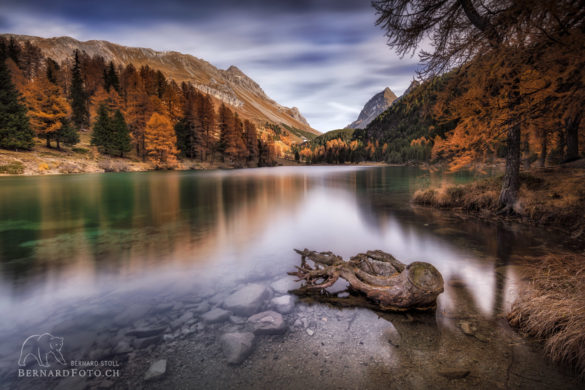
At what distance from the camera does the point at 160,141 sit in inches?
1976

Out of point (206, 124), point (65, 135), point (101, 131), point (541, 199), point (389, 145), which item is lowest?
point (541, 199)

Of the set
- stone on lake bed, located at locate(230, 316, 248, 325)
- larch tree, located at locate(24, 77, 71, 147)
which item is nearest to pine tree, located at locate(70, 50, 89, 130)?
larch tree, located at locate(24, 77, 71, 147)

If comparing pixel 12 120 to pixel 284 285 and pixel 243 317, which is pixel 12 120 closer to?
pixel 284 285

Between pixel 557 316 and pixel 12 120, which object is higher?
pixel 12 120

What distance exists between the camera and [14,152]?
32594mm

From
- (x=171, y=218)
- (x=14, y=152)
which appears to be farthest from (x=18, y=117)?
(x=171, y=218)

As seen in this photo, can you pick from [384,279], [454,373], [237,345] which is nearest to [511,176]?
[384,279]

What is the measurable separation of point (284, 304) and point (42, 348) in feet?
12.1

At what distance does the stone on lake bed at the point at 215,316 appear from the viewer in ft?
13.7

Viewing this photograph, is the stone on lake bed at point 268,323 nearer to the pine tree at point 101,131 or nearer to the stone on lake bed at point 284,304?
the stone on lake bed at point 284,304

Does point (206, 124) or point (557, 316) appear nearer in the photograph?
point (557, 316)

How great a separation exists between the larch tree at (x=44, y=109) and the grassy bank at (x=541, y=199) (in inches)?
2035

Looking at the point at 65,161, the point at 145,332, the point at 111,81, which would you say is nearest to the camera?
the point at 145,332

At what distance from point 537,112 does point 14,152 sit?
50.8 m
